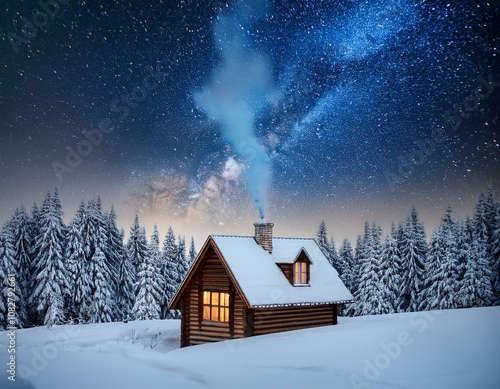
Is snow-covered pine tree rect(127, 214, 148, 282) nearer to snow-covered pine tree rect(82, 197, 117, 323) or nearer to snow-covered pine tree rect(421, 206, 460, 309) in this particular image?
snow-covered pine tree rect(82, 197, 117, 323)

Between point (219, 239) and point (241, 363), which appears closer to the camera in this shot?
point (241, 363)

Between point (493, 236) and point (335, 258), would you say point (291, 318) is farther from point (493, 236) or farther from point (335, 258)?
point (335, 258)

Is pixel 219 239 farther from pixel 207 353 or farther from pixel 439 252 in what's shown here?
pixel 439 252

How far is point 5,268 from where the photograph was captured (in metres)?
41.3

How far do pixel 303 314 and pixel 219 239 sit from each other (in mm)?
6749

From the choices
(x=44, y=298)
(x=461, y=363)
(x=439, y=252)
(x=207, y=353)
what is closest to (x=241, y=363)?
(x=207, y=353)

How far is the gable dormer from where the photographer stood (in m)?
26.6

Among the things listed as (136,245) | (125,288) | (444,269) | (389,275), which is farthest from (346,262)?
(125,288)

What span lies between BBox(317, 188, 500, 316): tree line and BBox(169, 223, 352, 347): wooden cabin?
16.7 meters

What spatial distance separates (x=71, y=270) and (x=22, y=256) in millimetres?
5067

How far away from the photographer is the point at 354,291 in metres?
58.3

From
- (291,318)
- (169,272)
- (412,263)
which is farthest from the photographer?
(169,272)

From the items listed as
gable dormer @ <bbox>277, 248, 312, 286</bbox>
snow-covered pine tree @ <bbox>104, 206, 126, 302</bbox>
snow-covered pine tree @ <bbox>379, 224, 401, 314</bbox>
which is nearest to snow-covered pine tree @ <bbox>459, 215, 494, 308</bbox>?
snow-covered pine tree @ <bbox>379, 224, 401, 314</bbox>

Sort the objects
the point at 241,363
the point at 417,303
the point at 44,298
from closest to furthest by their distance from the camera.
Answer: the point at 241,363, the point at 44,298, the point at 417,303
